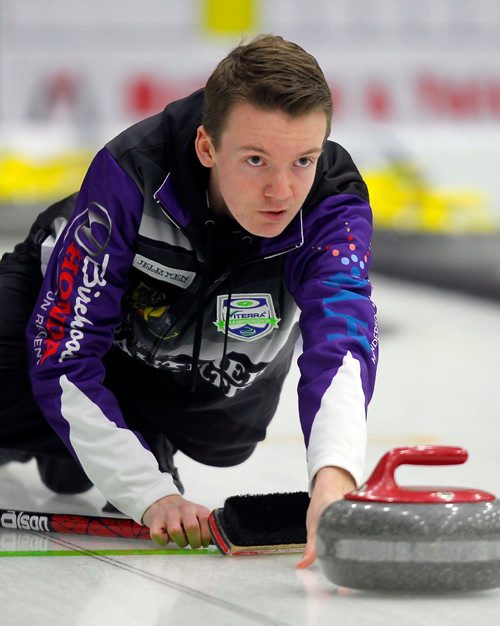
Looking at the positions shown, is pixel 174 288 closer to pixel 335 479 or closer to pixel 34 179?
pixel 335 479

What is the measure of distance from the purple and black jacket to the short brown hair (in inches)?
5.5

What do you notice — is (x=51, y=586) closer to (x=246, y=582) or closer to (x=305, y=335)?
(x=246, y=582)

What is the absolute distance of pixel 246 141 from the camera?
5.66 feet

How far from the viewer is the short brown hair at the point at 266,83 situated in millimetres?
1696

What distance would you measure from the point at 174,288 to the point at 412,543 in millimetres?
711

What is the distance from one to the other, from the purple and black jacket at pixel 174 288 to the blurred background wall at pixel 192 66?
589 centimetres

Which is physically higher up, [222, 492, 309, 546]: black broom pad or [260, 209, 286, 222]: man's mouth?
[260, 209, 286, 222]: man's mouth

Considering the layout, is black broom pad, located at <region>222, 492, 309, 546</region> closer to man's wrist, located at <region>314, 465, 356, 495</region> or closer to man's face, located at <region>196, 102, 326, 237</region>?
man's wrist, located at <region>314, 465, 356, 495</region>

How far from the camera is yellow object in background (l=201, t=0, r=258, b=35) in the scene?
801cm

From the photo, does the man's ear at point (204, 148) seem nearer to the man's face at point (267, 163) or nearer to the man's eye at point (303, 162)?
the man's face at point (267, 163)

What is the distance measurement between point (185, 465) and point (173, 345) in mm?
669

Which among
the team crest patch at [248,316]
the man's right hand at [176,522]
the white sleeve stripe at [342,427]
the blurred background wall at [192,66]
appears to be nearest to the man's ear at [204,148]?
the team crest patch at [248,316]

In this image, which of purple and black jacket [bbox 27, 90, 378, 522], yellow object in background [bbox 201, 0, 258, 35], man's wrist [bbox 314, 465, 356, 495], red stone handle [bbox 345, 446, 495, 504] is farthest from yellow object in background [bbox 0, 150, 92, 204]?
red stone handle [bbox 345, 446, 495, 504]

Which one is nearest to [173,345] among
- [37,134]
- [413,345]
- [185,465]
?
[185,465]
